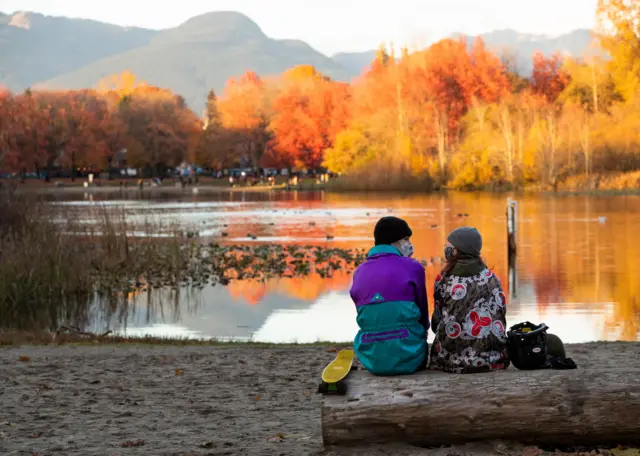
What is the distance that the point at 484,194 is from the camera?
65.4m

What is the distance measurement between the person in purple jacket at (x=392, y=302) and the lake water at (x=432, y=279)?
9.05 meters

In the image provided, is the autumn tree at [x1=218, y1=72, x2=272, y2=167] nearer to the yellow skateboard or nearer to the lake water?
the lake water

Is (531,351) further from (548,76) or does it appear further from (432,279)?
(548,76)

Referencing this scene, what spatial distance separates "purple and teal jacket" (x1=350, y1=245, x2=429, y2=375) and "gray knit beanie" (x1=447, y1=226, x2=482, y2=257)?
307mm

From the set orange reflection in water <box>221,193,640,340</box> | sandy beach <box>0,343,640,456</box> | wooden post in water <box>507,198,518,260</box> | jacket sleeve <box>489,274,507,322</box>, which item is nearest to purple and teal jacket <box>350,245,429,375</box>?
jacket sleeve <box>489,274,507,322</box>

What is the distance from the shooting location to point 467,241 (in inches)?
271

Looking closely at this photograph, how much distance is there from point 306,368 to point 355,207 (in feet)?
145

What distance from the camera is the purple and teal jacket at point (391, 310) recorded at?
6.95 meters

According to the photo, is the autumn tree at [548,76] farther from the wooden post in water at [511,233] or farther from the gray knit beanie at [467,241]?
the gray knit beanie at [467,241]

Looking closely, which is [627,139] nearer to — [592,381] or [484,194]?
[484,194]

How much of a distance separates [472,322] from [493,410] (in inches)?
24.6

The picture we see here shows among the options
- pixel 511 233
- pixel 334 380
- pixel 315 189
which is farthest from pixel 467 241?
pixel 315 189

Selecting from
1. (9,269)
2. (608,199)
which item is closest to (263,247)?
(9,269)

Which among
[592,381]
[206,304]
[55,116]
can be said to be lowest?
[206,304]
